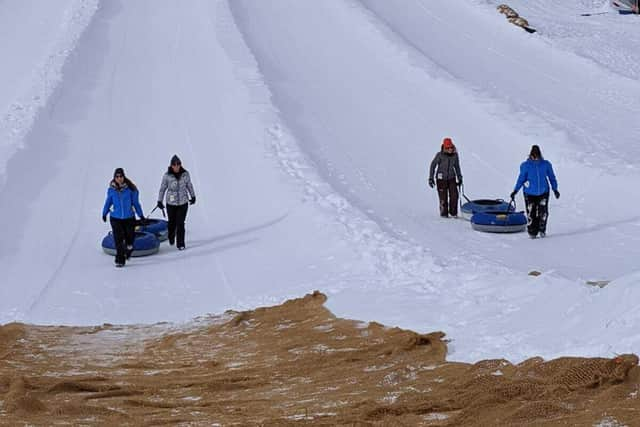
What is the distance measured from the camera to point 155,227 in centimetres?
1730

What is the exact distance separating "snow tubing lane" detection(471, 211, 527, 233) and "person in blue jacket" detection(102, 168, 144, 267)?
17.8 ft

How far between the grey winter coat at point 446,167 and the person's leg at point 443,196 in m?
0.11

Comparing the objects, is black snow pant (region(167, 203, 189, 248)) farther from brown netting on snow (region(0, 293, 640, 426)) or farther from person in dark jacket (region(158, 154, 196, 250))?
brown netting on snow (region(0, 293, 640, 426))

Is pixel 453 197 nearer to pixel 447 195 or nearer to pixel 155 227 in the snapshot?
pixel 447 195

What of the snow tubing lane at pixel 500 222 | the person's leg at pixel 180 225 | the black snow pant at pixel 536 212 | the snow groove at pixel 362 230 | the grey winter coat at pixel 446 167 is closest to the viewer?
the snow groove at pixel 362 230

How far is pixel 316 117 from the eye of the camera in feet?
87.7

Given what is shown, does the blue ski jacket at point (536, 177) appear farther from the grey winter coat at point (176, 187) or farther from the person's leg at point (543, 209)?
the grey winter coat at point (176, 187)

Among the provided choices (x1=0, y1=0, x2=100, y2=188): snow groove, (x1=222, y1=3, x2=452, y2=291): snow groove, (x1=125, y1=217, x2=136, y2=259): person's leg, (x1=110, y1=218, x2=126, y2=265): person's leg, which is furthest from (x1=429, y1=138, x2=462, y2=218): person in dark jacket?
(x1=0, y1=0, x2=100, y2=188): snow groove

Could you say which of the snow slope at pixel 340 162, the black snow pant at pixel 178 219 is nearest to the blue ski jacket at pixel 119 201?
the snow slope at pixel 340 162

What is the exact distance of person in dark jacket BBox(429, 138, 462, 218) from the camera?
19.1 metres

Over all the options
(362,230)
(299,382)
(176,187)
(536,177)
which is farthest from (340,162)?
(299,382)

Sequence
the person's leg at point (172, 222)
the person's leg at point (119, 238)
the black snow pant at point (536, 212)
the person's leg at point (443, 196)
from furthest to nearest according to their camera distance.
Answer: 1. the person's leg at point (443, 196)
2. the black snow pant at point (536, 212)
3. the person's leg at point (172, 222)
4. the person's leg at point (119, 238)

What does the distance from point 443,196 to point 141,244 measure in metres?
5.61

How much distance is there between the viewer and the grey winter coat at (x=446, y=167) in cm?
1925
